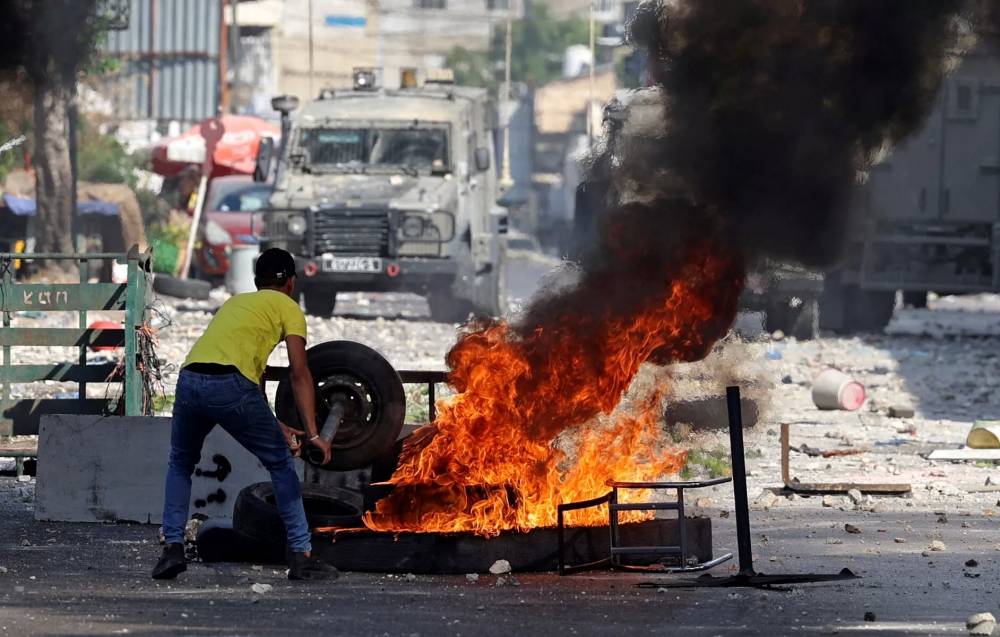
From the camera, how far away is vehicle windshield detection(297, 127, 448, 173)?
79.9 feet

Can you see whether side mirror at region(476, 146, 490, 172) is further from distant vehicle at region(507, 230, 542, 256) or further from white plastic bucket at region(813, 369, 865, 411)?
distant vehicle at region(507, 230, 542, 256)

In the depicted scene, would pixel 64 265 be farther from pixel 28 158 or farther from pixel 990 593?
pixel 990 593

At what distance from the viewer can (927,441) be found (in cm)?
1488

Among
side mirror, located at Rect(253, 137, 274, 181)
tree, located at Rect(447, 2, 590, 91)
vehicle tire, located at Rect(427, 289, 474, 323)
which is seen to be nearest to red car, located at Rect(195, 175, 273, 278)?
vehicle tire, located at Rect(427, 289, 474, 323)

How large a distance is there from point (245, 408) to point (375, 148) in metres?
16.4

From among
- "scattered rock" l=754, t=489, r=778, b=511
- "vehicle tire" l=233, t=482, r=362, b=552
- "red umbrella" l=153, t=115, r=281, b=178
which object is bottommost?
"scattered rock" l=754, t=489, r=778, b=511

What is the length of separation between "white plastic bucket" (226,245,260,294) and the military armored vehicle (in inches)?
138

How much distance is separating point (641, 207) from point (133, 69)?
45436mm

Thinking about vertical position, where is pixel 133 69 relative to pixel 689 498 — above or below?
above

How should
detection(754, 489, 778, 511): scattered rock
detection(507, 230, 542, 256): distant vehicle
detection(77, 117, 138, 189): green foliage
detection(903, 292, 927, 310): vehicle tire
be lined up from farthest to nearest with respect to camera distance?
detection(507, 230, 542, 256): distant vehicle → detection(77, 117, 138, 189): green foliage → detection(903, 292, 927, 310): vehicle tire → detection(754, 489, 778, 511): scattered rock

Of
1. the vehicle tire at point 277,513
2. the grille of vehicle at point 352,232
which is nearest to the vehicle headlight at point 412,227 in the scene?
the grille of vehicle at point 352,232

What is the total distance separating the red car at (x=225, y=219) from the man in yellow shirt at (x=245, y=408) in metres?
21.9

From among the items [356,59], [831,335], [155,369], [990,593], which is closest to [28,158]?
[831,335]

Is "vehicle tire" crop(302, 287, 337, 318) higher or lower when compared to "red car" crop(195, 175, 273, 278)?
lower
